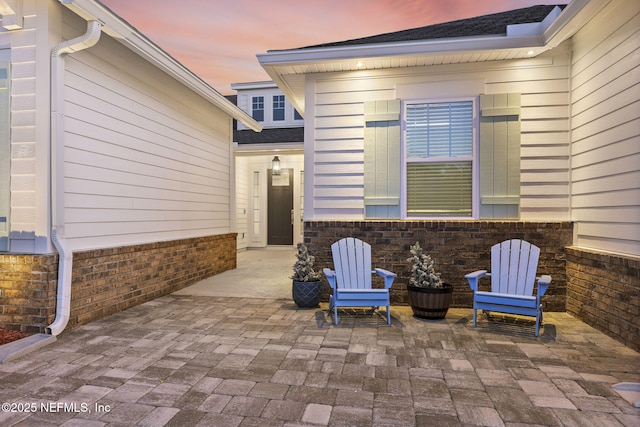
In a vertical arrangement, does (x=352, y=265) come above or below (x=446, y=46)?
below

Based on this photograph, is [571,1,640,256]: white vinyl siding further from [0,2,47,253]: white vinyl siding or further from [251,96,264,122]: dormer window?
[251,96,264,122]: dormer window

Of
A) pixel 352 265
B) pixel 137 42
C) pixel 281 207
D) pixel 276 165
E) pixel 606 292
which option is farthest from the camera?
pixel 281 207

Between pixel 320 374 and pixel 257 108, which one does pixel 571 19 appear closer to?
pixel 320 374

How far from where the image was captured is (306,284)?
13.8 ft

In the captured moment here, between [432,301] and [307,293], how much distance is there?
4.50 ft

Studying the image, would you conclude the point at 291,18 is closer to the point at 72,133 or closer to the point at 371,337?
the point at 72,133

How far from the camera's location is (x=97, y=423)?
Result: 1870mm

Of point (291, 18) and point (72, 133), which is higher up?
point (291, 18)

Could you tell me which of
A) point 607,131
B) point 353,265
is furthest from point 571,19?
point 353,265

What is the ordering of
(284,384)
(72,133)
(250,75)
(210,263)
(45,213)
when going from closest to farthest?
(284,384)
(45,213)
(72,133)
(210,263)
(250,75)

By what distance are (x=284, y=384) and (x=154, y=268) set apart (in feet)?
10.1

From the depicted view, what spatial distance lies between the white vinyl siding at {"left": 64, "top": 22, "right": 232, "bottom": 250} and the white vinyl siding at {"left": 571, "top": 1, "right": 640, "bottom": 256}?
4.98 meters

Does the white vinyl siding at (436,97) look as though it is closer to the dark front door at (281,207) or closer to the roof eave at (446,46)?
the roof eave at (446,46)

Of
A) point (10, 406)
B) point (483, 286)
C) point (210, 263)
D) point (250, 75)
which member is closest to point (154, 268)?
point (210, 263)
